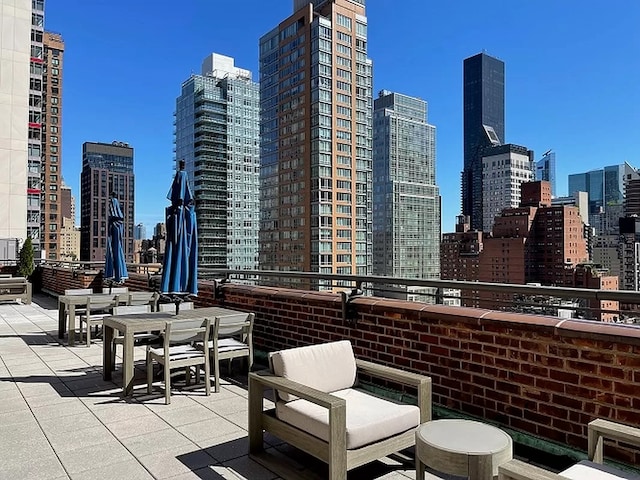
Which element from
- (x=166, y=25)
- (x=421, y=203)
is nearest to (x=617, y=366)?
(x=166, y=25)

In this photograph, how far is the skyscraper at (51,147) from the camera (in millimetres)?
65938

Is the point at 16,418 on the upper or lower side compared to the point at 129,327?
lower

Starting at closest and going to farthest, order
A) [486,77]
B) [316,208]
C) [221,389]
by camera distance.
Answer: [221,389]
[316,208]
[486,77]

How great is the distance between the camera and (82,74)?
45.9m

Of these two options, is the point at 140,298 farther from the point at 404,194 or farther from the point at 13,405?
the point at 404,194

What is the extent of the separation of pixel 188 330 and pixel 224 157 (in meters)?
70.1

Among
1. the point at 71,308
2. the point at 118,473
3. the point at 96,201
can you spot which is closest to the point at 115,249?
the point at 71,308

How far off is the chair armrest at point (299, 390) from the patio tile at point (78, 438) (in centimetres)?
122

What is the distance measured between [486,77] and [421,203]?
373 ft

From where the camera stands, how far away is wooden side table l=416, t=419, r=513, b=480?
1.92 metres

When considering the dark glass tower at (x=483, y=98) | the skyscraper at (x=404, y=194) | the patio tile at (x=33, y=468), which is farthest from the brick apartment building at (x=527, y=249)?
the dark glass tower at (x=483, y=98)

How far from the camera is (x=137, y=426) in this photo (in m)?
3.42

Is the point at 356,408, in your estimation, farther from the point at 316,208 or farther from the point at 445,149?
the point at 445,149

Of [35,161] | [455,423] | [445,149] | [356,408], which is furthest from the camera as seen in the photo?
[445,149]
